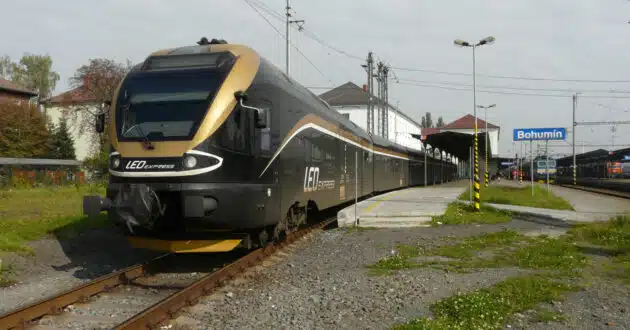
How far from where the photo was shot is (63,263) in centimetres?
966

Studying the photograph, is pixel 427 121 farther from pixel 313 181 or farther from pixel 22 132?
pixel 313 181

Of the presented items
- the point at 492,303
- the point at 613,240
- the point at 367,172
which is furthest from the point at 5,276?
the point at 367,172

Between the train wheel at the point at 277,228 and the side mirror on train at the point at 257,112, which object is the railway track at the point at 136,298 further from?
the side mirror on train at the point at 257,112

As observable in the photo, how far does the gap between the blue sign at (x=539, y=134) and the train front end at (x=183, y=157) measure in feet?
68.6

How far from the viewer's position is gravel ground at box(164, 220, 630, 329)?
591 cm

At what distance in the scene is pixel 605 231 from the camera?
12312mm

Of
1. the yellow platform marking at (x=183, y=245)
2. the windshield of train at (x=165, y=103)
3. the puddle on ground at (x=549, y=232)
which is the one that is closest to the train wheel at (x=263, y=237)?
the yellow platform marking at (x=183, y=245)

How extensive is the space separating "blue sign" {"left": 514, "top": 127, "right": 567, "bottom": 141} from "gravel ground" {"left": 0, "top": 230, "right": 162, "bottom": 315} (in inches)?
824

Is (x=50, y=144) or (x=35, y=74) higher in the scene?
(x=35, y=74)

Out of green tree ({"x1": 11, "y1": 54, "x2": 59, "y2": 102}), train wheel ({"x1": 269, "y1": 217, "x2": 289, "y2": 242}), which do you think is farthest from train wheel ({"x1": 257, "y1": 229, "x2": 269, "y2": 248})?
green tree ({"x1": 11, "y1": 54, "x2": 59, "y2": 102})

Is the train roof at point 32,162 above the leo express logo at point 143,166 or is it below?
above

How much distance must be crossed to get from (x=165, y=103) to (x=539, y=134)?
22410mm

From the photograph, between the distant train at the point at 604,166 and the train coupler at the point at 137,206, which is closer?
the train coupler at the point at 137,206

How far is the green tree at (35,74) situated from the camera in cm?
6894
